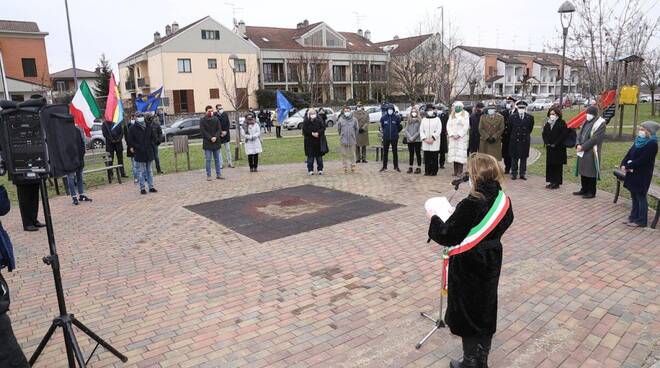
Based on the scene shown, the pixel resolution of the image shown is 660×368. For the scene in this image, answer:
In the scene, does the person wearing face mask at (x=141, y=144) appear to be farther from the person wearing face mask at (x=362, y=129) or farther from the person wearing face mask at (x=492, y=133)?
the person wearing face mask at (x=492, y=133)

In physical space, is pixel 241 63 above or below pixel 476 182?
above

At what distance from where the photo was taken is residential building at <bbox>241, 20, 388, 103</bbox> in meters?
48.2

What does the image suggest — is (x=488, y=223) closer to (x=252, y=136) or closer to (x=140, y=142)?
(x=140, y=142)

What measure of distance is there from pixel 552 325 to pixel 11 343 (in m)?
4.16

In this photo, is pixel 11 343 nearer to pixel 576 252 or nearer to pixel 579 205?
pixel 576 252

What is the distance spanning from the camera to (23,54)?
4547 centimetres

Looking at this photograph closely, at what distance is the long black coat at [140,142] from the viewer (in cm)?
1024

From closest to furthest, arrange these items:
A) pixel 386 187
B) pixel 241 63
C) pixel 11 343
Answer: pixel 11 343 → pixel 386 187 → pixel 241 63

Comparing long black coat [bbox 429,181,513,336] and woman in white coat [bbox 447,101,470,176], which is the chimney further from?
long black coat [bbox 429,181,513,336]

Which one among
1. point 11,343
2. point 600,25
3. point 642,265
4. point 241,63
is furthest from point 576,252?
point 241,63

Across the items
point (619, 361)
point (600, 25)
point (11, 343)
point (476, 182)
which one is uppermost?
point (600, 25)

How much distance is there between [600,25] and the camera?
714 inches

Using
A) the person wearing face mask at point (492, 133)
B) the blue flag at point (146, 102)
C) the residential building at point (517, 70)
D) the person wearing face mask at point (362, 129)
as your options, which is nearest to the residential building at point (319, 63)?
the residential building at point (517, 70)

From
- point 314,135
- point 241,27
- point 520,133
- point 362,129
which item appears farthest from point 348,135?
point 241,27
